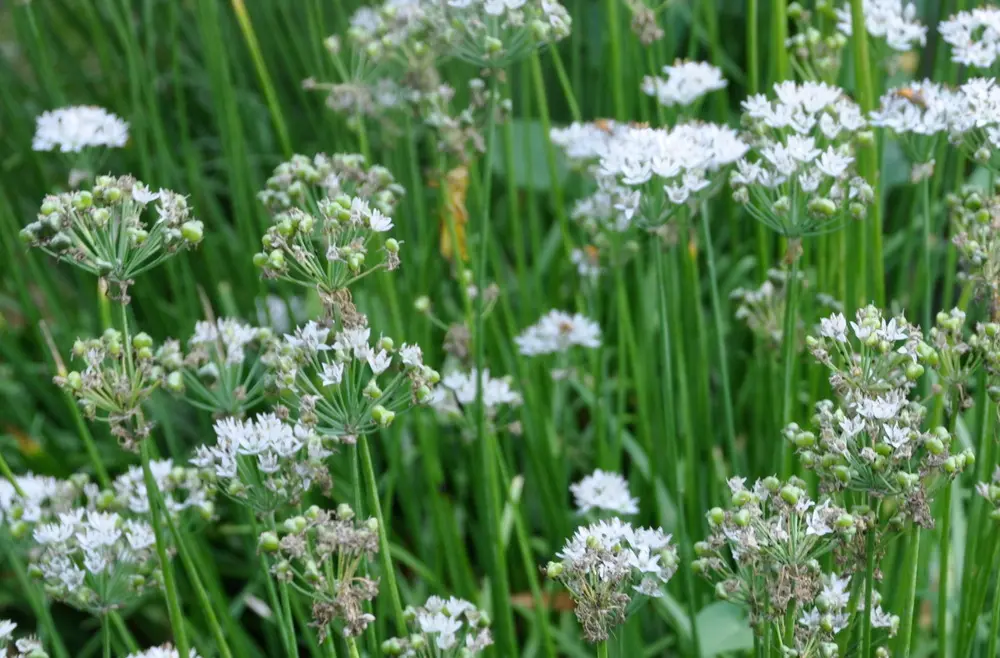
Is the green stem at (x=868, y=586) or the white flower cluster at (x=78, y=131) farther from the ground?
the white flower cluster at (x=78, y=131)

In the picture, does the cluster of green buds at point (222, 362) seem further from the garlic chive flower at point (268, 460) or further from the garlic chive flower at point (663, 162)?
the garlic chive flower at point (663, 162)

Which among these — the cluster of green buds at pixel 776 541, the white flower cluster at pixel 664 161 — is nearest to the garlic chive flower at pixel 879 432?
the cluster of green buds at pixel 776 541

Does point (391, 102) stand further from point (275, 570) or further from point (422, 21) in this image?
point (275, 570)

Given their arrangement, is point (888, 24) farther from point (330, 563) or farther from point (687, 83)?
point (330, 563)

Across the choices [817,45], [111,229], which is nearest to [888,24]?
[817,45]

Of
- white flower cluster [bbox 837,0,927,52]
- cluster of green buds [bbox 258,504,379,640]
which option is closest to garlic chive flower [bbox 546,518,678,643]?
cluster of green buds [bbox 258,504,379,640]

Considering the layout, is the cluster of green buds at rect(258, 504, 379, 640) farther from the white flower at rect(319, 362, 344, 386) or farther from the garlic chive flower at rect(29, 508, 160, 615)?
the garlic chive flower at rect(29, 508, 160, 615)
